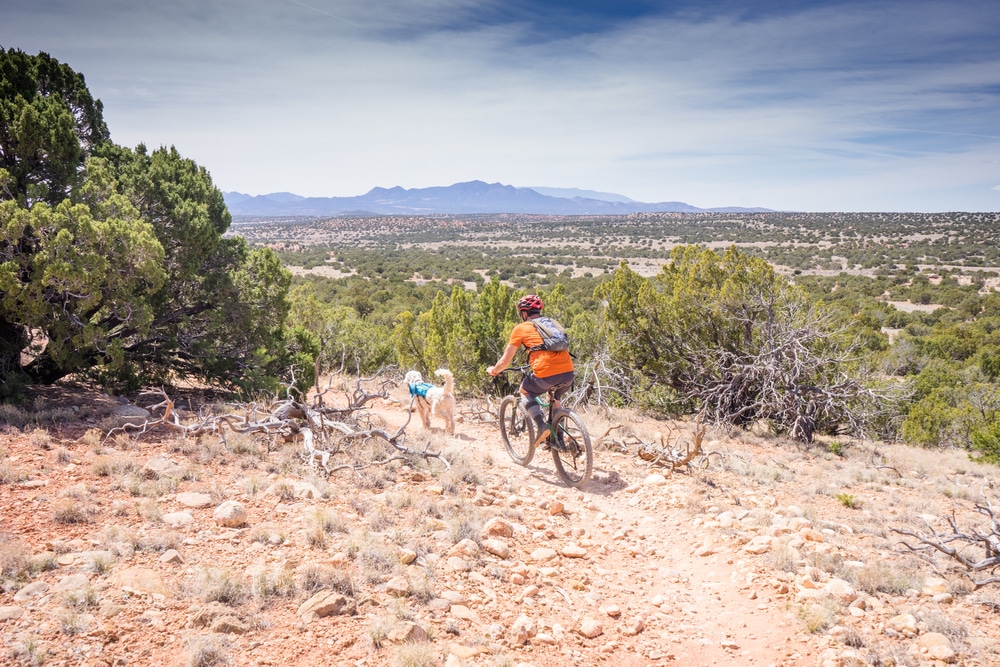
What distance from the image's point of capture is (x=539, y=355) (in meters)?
5.68

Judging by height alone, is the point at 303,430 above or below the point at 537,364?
below

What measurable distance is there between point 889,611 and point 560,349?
126 inches

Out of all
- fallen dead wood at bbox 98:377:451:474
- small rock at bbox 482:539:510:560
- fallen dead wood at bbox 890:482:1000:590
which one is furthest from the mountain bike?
fallen dead wood at bbox 890:482:1000:590

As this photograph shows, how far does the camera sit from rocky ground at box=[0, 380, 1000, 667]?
10.2 ft

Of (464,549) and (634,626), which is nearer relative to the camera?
(634,626)

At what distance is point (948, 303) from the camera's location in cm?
3525

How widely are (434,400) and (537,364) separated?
2.45m

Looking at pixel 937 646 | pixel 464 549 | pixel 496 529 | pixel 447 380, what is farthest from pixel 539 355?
pixel 937 646

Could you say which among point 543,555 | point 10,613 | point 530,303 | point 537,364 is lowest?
point 543,555

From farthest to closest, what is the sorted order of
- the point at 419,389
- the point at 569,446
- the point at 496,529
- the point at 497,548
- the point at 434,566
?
1. the point at 419,389
2. the point at 569,446
3. the point at 496,529
4. the point at 497,548
5. the point at 434,566

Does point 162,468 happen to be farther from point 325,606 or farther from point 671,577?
point 671,577

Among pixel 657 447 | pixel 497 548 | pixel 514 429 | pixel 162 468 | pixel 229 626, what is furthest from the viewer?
pixel 657 447

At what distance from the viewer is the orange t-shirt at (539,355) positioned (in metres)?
5.62

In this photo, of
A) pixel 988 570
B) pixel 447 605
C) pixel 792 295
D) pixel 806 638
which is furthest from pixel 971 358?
pixel 447 605
